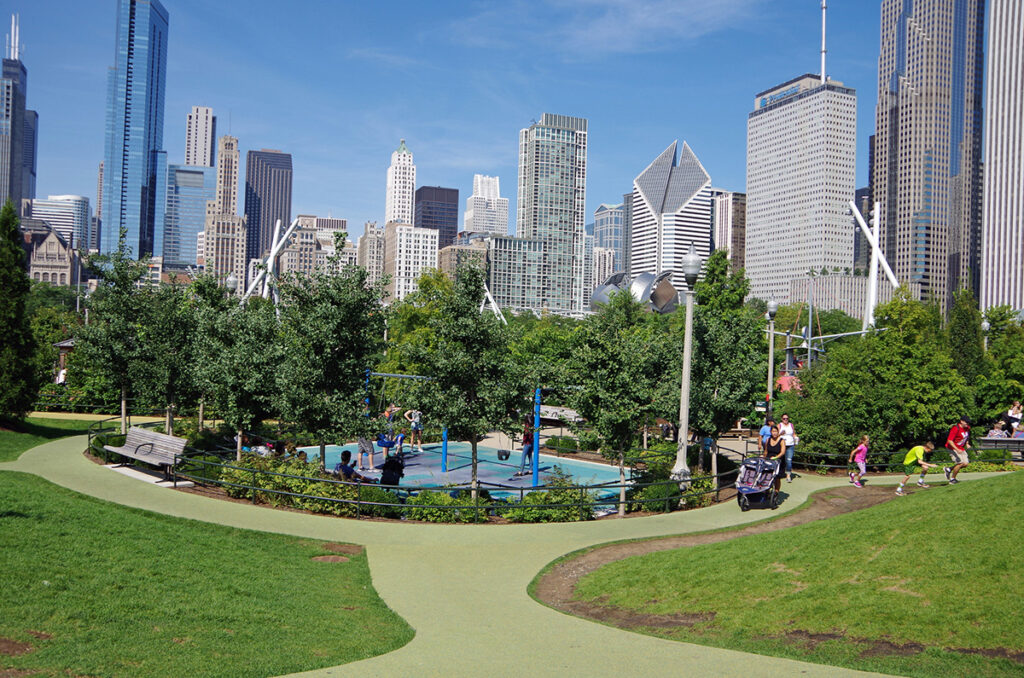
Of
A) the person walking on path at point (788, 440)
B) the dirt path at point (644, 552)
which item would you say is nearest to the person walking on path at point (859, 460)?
the dirt path at point (644, 552)

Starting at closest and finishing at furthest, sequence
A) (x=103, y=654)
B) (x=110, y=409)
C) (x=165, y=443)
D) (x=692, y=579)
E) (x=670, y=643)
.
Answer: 1. (x=103, y=654)
2. (x=670, y=643)
3. (x=692, y=579)
4. (x=165, y=443)
5. (x=110, y=409)

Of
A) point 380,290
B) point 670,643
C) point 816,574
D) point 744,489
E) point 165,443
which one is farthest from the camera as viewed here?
point 165,443

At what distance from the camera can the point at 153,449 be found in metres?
22.5

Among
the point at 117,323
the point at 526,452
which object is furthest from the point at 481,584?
the point at 117,323

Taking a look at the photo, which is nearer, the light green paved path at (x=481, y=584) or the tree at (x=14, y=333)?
the light green paved path at (x=481, y=584)

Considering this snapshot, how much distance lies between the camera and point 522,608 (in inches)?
473

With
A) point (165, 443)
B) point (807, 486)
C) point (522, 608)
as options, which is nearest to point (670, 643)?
point (522, 608)

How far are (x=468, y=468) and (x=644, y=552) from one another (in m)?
15.1

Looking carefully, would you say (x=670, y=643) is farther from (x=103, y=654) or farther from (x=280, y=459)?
(x=280, y=459)

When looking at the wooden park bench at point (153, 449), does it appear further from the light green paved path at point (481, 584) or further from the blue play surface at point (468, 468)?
the blue play surface at point (468, 468)

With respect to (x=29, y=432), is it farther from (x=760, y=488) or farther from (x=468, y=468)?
(x=760, y=488)

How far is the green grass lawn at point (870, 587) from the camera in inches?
368

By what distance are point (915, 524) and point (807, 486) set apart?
10.7m

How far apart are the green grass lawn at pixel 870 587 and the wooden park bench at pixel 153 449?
13570 mm
